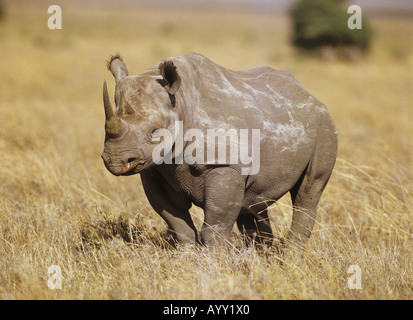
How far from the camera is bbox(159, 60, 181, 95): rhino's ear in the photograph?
11.6 ft

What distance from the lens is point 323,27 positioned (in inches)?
1066

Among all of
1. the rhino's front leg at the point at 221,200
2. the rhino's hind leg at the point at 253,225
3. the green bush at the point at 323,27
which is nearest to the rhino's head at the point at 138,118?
the rhino's front leg at the point at 221,200

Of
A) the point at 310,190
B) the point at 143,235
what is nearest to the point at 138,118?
the point at 143,235

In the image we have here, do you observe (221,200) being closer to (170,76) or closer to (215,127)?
(215,127)

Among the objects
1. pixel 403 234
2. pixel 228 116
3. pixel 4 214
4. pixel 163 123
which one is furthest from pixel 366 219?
pixel 4 214

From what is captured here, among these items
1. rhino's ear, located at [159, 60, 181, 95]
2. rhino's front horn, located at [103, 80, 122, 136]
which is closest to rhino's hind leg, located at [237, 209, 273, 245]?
rhino's ear, located at [159, 60, 181, 95]

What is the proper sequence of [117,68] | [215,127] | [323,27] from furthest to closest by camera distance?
[323,27] → [117,68] → [215,127]

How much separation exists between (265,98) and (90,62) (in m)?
13.9

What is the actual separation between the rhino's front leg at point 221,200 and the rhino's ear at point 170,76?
64 cm

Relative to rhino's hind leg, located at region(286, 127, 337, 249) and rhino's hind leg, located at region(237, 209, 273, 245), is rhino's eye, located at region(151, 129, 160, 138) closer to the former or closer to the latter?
rhino's hind leg, located at region(286, 127, 337, 249)

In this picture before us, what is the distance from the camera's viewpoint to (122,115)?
Result: 139 inches

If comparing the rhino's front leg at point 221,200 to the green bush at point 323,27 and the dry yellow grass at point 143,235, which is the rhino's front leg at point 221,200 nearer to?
the dry yellow grass at point 143,235

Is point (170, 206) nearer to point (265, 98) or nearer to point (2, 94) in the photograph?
point (265, 98)

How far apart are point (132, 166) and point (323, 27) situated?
2528 centimetres
